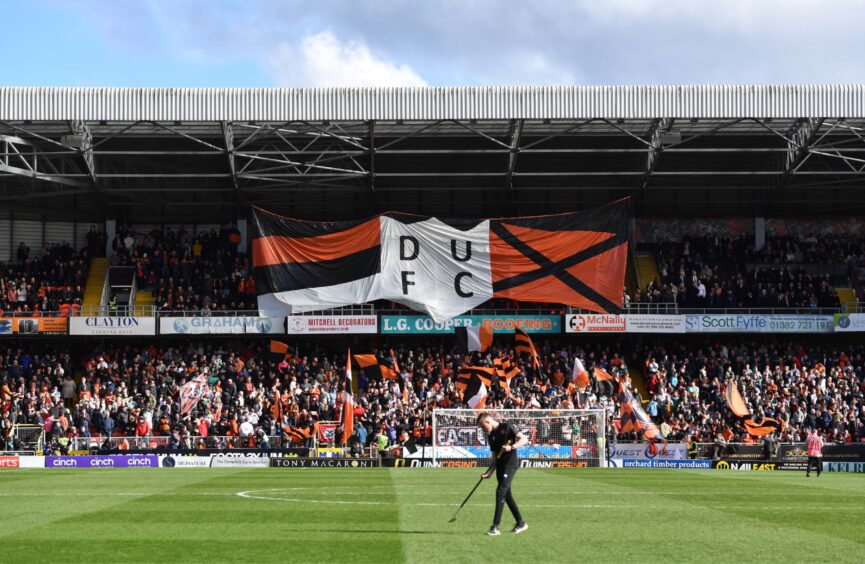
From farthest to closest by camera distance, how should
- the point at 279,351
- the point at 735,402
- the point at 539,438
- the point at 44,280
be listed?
the point at 44,280, the point at 279,351, the point at 735,402, the point at 539,438

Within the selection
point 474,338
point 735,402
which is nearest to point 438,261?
point 474,338

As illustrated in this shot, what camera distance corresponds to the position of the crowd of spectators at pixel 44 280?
171 ft

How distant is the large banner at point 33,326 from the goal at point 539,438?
799 inches

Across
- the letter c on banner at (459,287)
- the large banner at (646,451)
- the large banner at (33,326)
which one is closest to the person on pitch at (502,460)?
the large banner at (646,451)

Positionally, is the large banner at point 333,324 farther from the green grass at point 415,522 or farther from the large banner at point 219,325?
the green grass at point 415,522

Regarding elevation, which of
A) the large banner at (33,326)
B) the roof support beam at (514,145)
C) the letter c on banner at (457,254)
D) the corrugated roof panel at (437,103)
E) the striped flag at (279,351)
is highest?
the corrugated roof panel at (437,103)

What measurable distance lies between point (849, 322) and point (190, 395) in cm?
3047

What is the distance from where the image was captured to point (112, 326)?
169 feet

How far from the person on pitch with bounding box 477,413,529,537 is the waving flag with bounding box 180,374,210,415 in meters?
31.1

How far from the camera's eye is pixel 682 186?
181 feet

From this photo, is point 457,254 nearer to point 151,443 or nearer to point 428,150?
point 428,150

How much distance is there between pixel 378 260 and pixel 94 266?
619 inches

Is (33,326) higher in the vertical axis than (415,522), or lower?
higher

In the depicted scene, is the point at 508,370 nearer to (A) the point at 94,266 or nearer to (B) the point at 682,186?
(B) the point at 682,186
